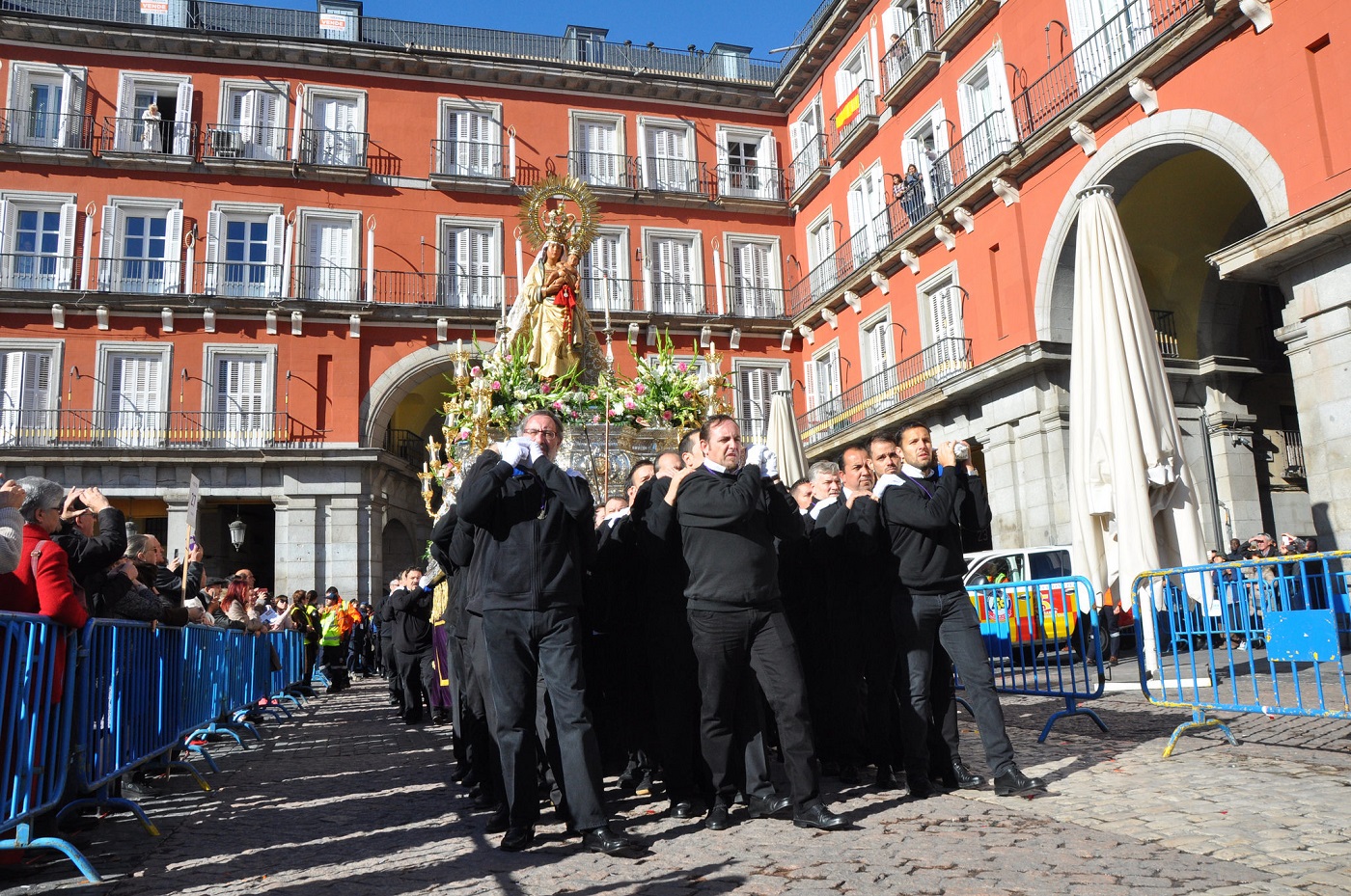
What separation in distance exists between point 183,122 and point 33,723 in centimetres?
2519

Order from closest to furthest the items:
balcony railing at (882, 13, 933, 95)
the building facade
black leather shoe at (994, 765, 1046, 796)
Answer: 1. black leather shoe at (994, 765, 1046, 796)
2. the building facade
3. balcony railing at (882, 13, 933, 95)

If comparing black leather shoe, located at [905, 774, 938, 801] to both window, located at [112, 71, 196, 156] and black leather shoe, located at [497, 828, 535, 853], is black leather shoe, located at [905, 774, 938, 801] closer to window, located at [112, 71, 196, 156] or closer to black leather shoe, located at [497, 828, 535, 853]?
black leather shoe, located at [497, 828, 535, 853]

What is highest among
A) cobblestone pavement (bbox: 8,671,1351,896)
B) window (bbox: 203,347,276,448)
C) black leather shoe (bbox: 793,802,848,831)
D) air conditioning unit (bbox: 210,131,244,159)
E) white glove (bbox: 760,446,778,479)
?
air conditioning unit (bbox: 210,131,244,159)

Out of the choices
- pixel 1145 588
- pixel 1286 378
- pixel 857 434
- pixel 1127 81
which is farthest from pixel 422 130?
pixel 1145 588

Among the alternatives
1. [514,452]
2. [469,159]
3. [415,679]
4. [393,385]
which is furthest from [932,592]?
[469,159]

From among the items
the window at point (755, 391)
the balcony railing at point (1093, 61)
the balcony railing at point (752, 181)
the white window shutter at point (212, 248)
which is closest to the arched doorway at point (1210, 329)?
the balcony railing at point (1093, 61)

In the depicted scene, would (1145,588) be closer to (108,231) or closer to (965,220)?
(965,220)

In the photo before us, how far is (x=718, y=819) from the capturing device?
16.4ft

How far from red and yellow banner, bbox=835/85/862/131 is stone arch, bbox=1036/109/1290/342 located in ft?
30.9

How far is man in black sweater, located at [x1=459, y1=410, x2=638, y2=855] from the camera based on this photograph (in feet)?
Answer: 15.6

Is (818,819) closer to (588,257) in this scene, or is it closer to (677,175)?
(588,257)

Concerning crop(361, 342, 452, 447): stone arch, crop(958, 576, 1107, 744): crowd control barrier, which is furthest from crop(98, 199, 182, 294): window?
crop(958, 576, 1107, 744): crowd control barrier

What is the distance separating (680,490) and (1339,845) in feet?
10.5

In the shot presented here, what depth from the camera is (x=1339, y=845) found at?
4023 millimetres
